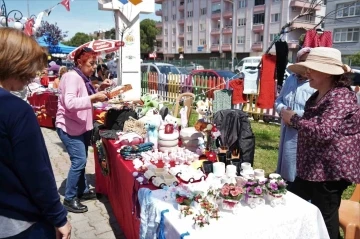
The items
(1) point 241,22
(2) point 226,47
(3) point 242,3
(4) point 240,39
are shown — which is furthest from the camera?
(2) point 226,47

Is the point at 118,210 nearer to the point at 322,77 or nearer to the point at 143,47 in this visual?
the point at 322,77

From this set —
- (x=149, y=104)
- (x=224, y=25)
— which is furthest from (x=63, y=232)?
(x=224, y=25)

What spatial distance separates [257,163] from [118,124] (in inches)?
88.3

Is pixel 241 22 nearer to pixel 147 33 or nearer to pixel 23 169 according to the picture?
pixel 147 33

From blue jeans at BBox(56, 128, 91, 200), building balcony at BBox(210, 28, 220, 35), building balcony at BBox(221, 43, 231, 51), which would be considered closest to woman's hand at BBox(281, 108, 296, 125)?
blue jeans at BBox(56, 128, 91, 200)

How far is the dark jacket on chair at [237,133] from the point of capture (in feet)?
7.22

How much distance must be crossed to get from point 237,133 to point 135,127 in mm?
1050

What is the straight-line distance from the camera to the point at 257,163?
14.0ft

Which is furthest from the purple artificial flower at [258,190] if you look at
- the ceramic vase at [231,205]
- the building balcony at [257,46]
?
the building balcony at [257,46]

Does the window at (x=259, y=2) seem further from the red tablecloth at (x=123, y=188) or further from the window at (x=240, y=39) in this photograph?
the red tablecloth at (x=123, y=188)

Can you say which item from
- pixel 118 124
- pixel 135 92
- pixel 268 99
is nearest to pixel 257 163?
pixel 268 99

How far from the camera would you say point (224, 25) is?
37625 millimetres

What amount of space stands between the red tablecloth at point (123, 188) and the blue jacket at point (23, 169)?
77 cm

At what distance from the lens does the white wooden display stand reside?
21.4 ft
